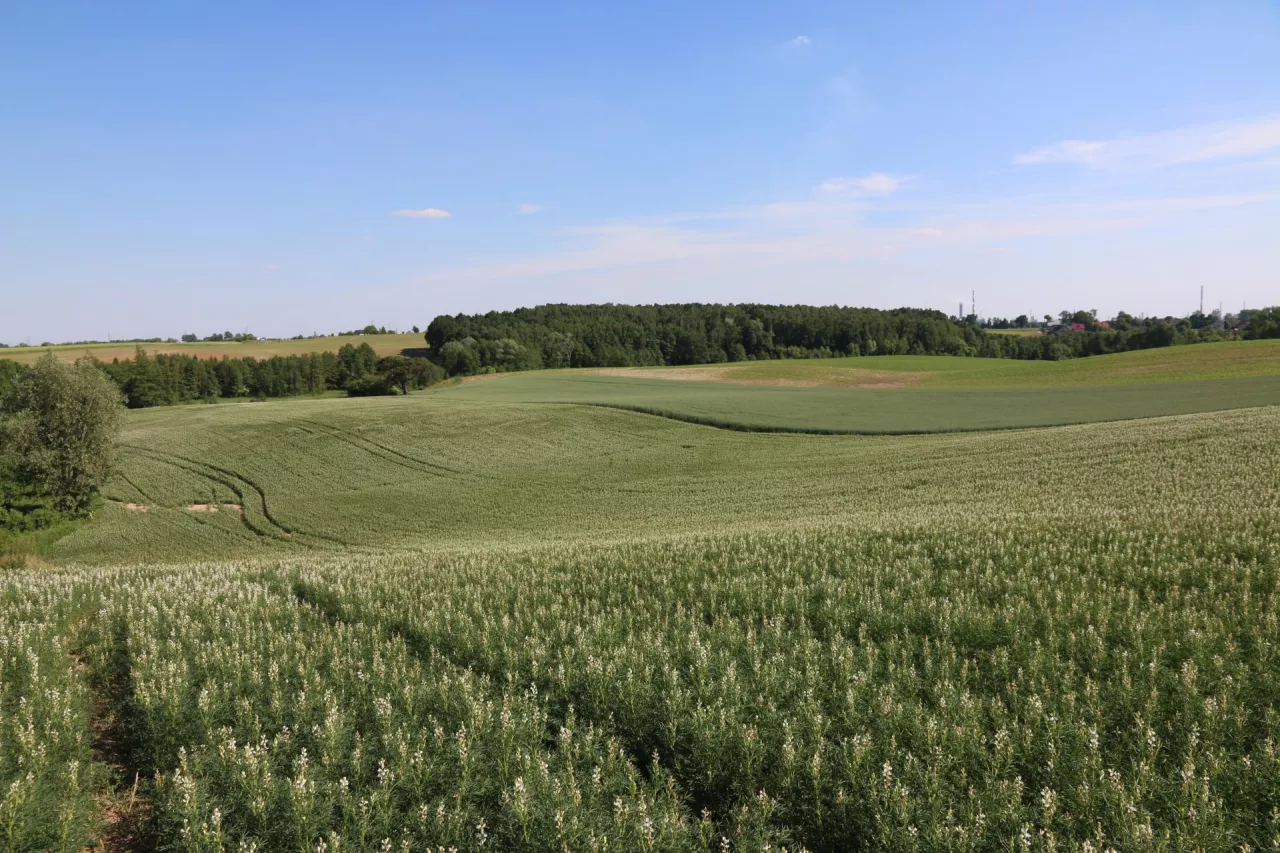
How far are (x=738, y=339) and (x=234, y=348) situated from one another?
95907 mm

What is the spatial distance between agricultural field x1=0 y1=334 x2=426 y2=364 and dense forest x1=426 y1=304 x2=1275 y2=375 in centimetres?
1395

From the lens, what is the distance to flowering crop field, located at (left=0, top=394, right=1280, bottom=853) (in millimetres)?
5523

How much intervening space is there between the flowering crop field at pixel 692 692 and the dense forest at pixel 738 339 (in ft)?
352

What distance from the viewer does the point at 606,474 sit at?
3872 centimetres

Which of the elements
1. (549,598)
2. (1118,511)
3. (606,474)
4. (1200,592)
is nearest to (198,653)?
(549,598)

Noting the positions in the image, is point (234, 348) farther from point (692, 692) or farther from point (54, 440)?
point (692, 692)

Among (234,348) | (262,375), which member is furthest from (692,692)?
(234,348)

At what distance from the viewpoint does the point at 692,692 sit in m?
7.50

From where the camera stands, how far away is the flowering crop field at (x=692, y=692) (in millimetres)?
5523

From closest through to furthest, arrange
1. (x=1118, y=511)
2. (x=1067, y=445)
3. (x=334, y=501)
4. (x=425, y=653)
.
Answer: (x=425, y=653)
(x=1118, y=511)
(x=1067, y=445)
(x=334, y=501)

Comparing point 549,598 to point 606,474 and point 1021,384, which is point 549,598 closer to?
point 606,474

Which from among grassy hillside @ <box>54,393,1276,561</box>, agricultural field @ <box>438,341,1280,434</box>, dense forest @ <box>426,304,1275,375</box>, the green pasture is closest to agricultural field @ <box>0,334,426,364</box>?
dense forest @ <box>426,304,1275,375</box>

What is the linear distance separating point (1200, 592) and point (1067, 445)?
23.2m

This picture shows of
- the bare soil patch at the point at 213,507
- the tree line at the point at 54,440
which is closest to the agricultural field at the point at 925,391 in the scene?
the bare soil patch at the point at 213,507
